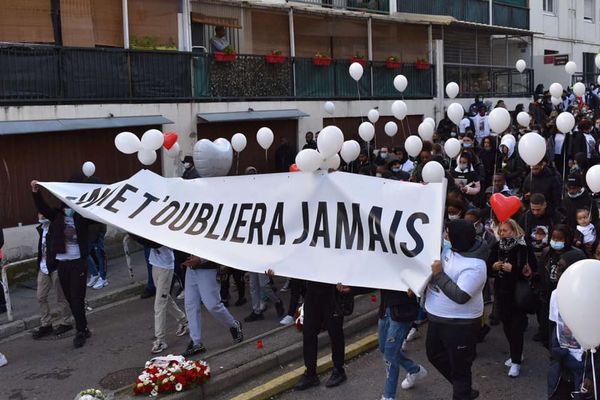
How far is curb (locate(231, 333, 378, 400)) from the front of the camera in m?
5.92

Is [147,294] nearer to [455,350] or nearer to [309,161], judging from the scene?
[309,161]

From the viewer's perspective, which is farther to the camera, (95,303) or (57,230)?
(95,303)

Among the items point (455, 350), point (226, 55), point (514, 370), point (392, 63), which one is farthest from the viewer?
point (392, 63)

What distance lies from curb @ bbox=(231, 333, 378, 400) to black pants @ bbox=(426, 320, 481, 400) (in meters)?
1.62

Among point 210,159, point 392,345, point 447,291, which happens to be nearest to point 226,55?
point 210,159

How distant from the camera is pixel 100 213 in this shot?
622 cm

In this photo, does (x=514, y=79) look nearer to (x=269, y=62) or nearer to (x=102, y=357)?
(x=269, y=62)

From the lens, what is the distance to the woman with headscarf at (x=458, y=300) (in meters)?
4.74

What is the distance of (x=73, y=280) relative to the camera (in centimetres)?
732

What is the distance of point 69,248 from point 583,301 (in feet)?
18.1

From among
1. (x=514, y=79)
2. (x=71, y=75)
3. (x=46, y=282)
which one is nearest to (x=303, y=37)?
(x=71, y=75)

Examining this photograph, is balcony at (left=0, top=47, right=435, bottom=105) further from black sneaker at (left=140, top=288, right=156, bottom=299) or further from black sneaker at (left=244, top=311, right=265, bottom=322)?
black sneaker at (left=244, top=311, right=265, bottom=322)

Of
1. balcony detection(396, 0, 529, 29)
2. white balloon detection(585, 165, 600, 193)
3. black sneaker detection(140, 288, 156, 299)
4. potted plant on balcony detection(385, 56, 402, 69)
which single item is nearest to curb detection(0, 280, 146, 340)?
black sneaker detection(140, 288, 156, 299)

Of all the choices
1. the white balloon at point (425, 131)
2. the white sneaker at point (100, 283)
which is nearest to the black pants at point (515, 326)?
the white sneaker at point (100, 283)
